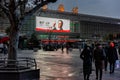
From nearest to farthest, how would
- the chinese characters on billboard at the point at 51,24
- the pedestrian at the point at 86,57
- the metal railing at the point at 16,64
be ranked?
the pedestrian at the point at 86,57, the metal railing at the point at 16,64, the chinese characters on billboard at the point at 51,24

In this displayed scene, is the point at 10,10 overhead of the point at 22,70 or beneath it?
overhead

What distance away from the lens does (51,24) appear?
522 ft

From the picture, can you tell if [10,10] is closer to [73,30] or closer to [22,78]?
[22,78]

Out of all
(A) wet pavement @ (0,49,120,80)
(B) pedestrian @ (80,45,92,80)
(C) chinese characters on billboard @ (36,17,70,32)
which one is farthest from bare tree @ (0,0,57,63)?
(C) chinese characters on billboard @ (36,17,70,32)

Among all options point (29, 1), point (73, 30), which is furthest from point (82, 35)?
point (29, 1)

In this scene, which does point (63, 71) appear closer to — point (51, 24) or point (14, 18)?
point (14, 18)

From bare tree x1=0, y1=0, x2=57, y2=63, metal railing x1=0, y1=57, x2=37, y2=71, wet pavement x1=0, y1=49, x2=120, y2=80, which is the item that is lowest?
wet pavement x1=0, y1=49, x2=120, y2=80

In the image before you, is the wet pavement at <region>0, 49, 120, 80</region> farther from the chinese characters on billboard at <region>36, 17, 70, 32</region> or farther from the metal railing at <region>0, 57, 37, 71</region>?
the chinese characters on billboard at <region>36, 17, 70, 32</region>

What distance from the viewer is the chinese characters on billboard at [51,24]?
154375 mm

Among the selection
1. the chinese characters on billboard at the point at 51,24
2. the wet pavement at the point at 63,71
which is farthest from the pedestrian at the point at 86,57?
the chinese characters on billboard at the point at 51,24

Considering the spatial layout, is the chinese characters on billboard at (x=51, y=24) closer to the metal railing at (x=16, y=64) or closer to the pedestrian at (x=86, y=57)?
the metal railing at (x=16, y=64)

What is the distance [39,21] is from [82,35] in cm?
4829

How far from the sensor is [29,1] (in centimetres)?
1755

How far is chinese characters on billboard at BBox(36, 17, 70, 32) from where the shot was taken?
6078 inches
